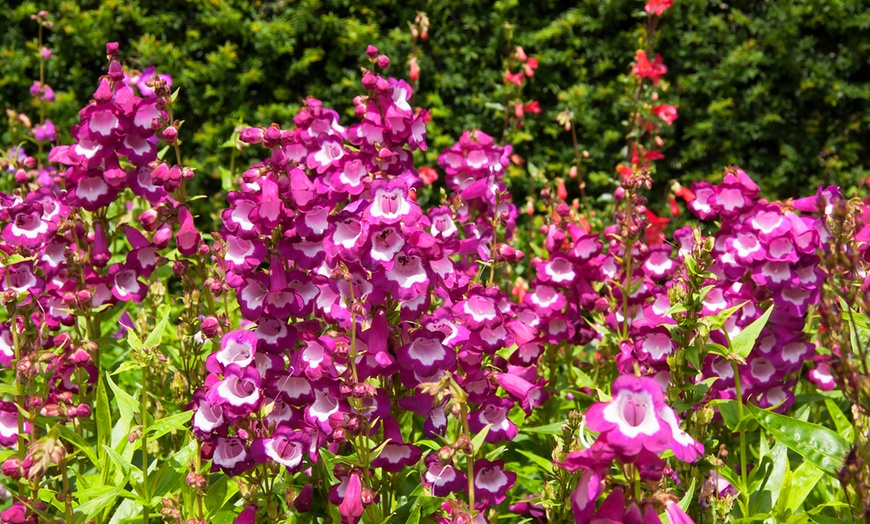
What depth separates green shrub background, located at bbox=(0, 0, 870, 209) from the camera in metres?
5.94

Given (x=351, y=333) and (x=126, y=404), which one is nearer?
(x=351, y=333)

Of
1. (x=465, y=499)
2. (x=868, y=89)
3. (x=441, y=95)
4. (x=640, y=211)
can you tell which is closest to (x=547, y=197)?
(x=640, y=211)

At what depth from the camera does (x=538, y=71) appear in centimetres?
617

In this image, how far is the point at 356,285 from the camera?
2.11 meters

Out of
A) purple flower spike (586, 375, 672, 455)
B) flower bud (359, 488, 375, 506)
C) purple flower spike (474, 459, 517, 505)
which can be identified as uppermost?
purple flower spike (586, 375, 672, 455)

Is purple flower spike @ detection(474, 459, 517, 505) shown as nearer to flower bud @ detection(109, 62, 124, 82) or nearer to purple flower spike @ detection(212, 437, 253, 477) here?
purple flower spike @ detection(212, 437, 253, 477)

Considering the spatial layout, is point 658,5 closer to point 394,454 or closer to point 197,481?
point 394,454

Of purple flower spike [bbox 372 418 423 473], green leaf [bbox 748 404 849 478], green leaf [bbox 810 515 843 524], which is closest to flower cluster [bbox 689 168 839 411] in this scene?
green leaf [bbox 748 404 849 478]

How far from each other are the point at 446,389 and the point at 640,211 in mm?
1191

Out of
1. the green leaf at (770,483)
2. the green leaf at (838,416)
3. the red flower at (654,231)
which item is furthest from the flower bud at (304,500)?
the red flower at (654,231)

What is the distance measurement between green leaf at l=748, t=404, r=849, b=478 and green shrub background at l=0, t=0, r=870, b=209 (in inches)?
156

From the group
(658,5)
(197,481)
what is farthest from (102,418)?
(658,5)

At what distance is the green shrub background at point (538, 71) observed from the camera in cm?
594

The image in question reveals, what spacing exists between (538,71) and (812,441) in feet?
14.8
